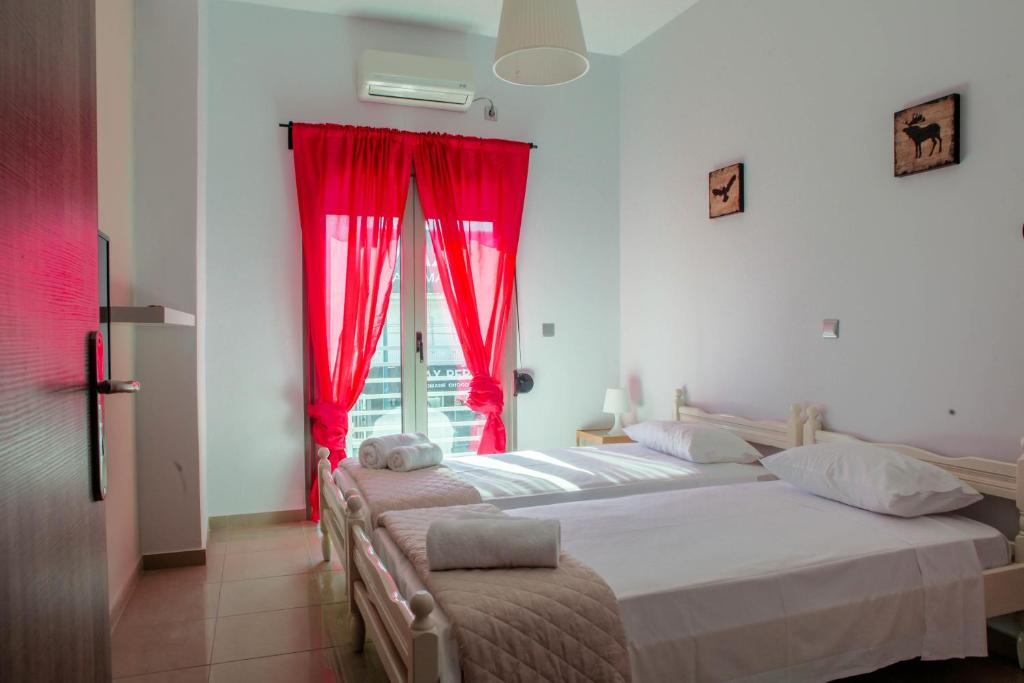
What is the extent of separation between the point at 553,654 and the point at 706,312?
9.53 feet

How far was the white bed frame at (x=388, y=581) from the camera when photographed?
159 cm

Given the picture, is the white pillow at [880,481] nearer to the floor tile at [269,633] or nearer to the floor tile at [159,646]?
the floor tile at [269,633]

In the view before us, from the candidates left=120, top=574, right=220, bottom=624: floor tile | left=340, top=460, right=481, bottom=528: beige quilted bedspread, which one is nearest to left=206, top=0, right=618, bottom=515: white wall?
left=120, top=574, right=220, bottom=624: floor tile

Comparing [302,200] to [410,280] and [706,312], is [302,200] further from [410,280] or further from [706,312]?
[706,312]

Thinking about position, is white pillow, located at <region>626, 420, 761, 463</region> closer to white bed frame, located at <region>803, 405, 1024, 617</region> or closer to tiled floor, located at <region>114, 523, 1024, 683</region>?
white bed frame, located at <region>803, 405, 1024, 617</region>

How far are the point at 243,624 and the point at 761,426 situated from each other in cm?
269

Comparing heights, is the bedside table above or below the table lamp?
below

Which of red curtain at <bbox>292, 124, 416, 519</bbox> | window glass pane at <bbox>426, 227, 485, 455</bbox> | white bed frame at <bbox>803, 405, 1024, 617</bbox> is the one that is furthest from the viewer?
window glass pane at <bbox>426, 227, 485, 455</bbox>

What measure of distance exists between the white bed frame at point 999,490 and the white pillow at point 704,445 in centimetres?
78

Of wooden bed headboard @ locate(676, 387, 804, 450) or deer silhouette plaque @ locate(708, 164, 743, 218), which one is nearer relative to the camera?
wooden bed headboard @ locate(676, 387, 804, 450)

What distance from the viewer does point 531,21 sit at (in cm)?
257

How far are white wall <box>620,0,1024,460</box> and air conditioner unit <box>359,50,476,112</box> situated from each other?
4.43 feet

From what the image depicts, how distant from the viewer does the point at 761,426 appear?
3.64m

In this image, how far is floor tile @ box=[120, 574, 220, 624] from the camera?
9.68ft
